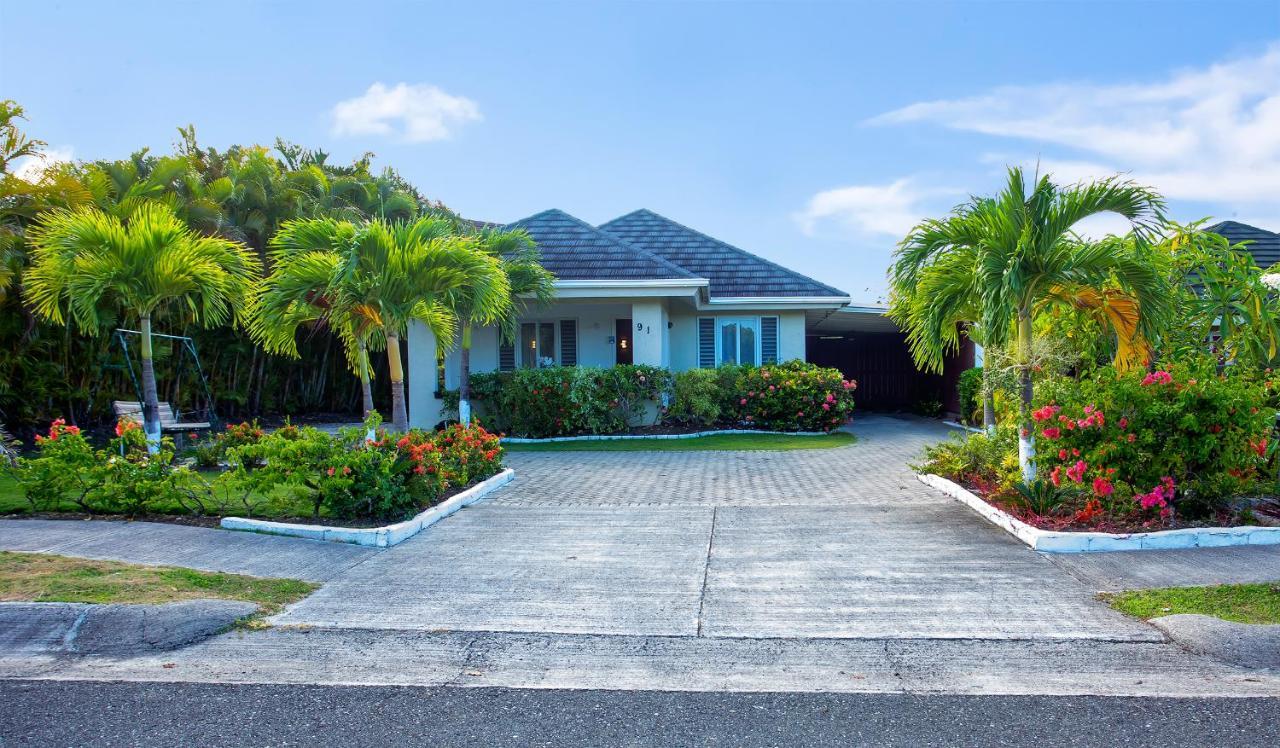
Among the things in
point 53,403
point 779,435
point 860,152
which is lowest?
point 779,435

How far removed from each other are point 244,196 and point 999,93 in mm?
16414

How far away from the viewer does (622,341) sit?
1880 cm

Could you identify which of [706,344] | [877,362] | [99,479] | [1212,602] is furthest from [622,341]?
[1212,602]

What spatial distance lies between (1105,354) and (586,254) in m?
10.9

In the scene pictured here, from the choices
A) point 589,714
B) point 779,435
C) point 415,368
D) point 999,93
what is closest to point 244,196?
point 415,368

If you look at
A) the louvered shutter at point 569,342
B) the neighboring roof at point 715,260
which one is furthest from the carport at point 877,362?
the louvered shutter at point 569,342

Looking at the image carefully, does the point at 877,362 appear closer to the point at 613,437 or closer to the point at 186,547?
the point at 613,437

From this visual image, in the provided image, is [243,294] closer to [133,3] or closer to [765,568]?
[133,3]

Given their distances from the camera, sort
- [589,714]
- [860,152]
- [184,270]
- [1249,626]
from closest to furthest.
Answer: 1. [589,714]
2. [1249,626]
3. [184,270]
4. [860,152]

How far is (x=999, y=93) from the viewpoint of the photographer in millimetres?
11930

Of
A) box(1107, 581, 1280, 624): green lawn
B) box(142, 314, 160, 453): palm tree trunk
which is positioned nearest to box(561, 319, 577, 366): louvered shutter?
box(142, 314, 160, 453): palm tree trunk

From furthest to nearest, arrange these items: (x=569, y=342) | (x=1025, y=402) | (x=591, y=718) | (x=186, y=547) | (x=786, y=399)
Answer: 1. (x=569, y=342)
2. (x=786, y=399)
3. (x=1025, y=402)
4. (x=186, y=547)
5. (x=591, y=718)

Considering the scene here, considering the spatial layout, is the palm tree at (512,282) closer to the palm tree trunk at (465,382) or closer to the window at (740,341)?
the palm tree trunk at (465,382)

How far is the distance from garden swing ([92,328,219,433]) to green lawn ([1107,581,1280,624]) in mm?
12494
